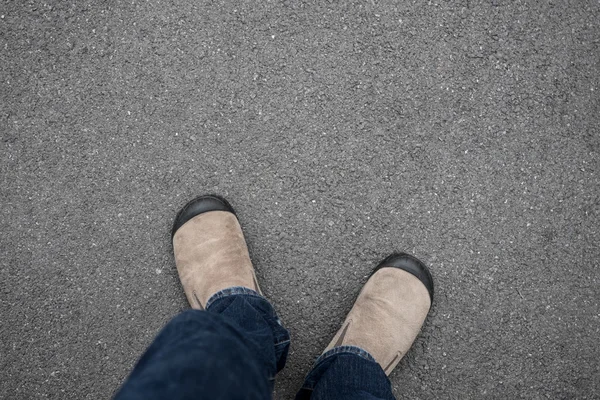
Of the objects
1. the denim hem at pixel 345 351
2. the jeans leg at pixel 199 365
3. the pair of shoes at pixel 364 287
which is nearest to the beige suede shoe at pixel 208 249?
the pair of shoes at pixel 364 287

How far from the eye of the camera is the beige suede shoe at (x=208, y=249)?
1.76 meters

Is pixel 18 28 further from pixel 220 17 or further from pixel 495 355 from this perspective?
pixel 495 355

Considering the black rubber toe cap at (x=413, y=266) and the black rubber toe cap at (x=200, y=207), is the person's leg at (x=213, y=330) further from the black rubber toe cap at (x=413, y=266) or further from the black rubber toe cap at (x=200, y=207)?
the black rubber toe cap at (x=413, y=266)

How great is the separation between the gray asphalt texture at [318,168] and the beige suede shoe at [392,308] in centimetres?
6

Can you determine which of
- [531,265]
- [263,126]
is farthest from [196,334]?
[531,265]

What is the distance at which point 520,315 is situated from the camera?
180cm

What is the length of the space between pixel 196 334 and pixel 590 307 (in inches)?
62.2

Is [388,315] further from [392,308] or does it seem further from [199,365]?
[199,365]

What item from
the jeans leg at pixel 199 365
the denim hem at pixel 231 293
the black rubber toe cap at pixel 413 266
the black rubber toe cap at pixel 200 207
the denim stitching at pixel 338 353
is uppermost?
the jeans leg at pixel 199 365

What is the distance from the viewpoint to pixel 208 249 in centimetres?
180

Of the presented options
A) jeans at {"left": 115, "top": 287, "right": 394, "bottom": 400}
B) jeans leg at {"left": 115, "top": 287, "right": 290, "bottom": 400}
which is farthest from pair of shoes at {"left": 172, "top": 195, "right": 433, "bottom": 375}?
jeans leg at {"left": 115, "top": 287, "right": 290, "bottom": 400}

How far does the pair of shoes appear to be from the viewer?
1.75m

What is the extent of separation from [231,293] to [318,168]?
0.60 meters

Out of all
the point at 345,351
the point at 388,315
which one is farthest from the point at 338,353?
the point at 388,315
